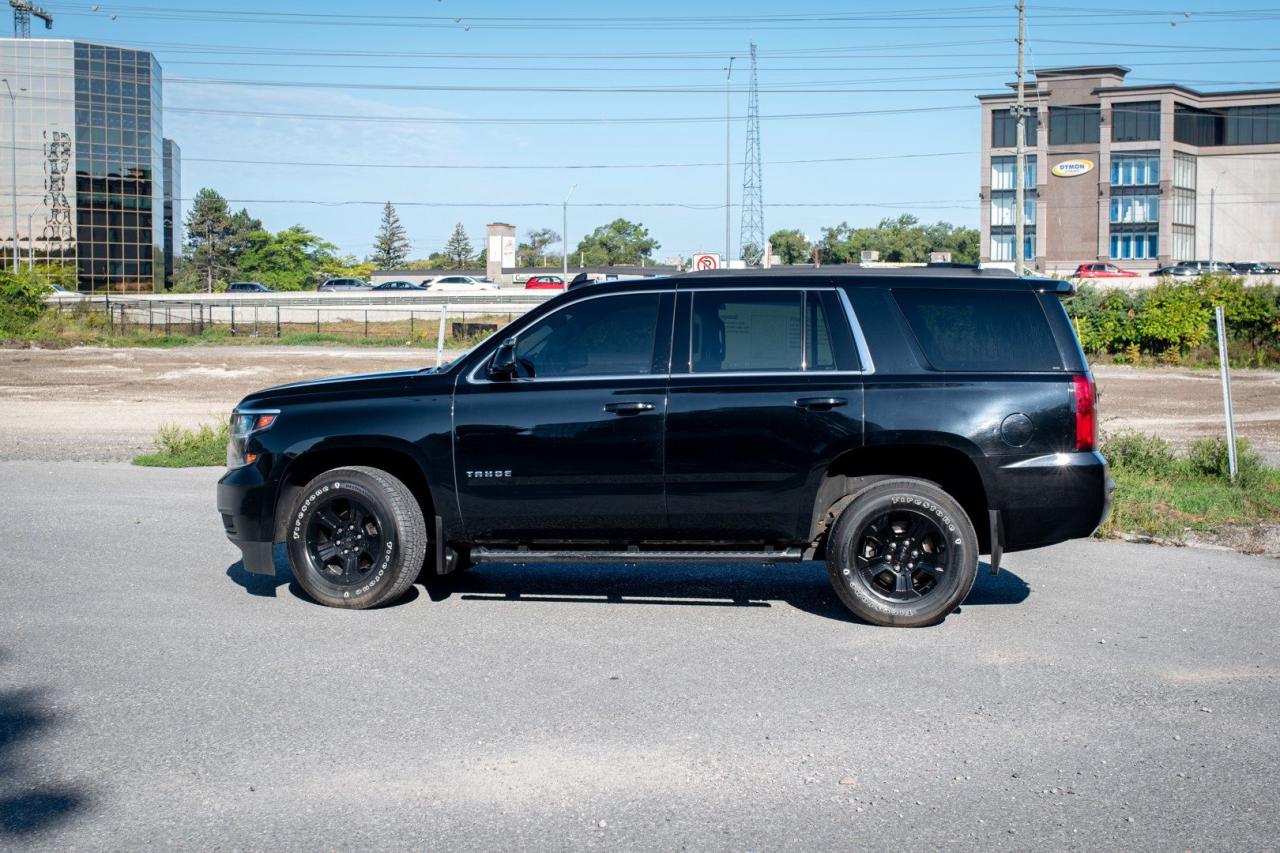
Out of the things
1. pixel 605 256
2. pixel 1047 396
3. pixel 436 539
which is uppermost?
pixel 605 256

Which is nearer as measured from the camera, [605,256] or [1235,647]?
[1235,647]

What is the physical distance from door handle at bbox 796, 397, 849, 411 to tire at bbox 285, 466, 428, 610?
7.95 feet

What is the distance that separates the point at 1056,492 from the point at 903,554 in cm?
93

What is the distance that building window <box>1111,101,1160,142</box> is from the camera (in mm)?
96812

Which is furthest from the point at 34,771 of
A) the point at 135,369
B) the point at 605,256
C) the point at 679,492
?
the point at 605,256

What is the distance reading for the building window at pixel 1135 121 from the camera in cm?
9681

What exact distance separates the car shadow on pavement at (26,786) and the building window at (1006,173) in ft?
331

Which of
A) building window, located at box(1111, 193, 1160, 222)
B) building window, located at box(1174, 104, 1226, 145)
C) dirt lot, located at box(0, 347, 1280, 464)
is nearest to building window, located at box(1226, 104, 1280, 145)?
building window, located at box(1174, 104, 1226, 145)

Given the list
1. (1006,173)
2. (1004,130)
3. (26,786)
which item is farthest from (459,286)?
(26,786)

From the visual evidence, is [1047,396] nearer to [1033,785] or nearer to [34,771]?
[1033,785]

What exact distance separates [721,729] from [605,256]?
150 metres

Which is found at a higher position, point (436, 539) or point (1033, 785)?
point (436, 539)

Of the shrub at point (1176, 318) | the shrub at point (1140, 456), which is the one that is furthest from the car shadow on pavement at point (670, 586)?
the shrub at point (1176, 318)

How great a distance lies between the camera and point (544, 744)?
17.7ft
